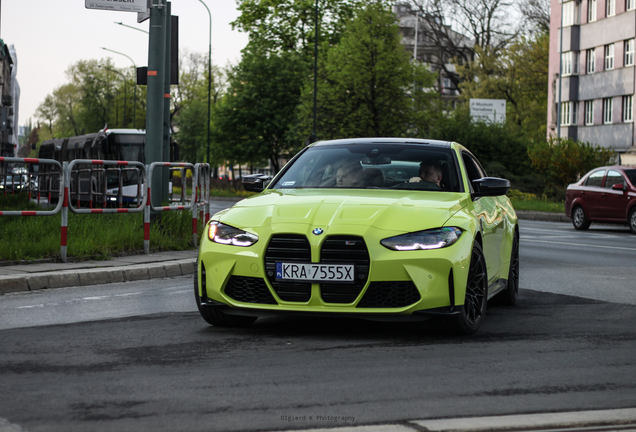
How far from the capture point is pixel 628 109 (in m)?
50.8

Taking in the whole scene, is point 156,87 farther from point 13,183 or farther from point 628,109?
point 628,109

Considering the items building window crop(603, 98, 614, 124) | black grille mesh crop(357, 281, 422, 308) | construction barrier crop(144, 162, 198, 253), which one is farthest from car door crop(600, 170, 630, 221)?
building window crop(603, 98, 614, 124)

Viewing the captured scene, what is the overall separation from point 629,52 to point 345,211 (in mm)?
48745

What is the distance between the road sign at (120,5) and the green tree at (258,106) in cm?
4095

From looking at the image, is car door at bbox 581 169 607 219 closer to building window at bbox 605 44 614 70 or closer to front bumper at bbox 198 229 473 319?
front bumper at bbox 198 229 473 319

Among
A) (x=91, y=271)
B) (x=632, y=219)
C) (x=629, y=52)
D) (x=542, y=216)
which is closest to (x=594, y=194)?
(x=632, y=219)

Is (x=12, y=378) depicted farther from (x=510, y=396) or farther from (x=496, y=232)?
(x=496, y=232)

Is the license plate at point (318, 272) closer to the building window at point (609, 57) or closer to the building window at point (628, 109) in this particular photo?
the building window at point (628, 109)

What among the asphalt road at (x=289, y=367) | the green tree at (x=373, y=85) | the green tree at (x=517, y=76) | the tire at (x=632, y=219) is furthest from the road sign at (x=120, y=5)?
the green tree at (x=517, y=76)

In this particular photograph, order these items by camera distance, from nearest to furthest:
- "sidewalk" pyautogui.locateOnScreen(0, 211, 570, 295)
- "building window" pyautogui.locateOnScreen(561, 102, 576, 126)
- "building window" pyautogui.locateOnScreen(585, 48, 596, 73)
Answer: "sidewalk" pyautogui.locateOnScreen(0, 211, 570, 295), "building window" pyautogui.locateOnScreen(585, 48, 596, 73), "building window" pyautogui.locateOnScreen(561, 102, 576, 126)

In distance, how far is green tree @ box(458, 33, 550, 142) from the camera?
63031 mm

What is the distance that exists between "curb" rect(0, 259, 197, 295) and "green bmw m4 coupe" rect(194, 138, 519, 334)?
2344 millimetres

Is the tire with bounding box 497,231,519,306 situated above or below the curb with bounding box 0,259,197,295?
above

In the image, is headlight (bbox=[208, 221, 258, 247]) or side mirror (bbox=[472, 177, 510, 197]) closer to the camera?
headlight (bbox=[208, 221, 258, 247])
